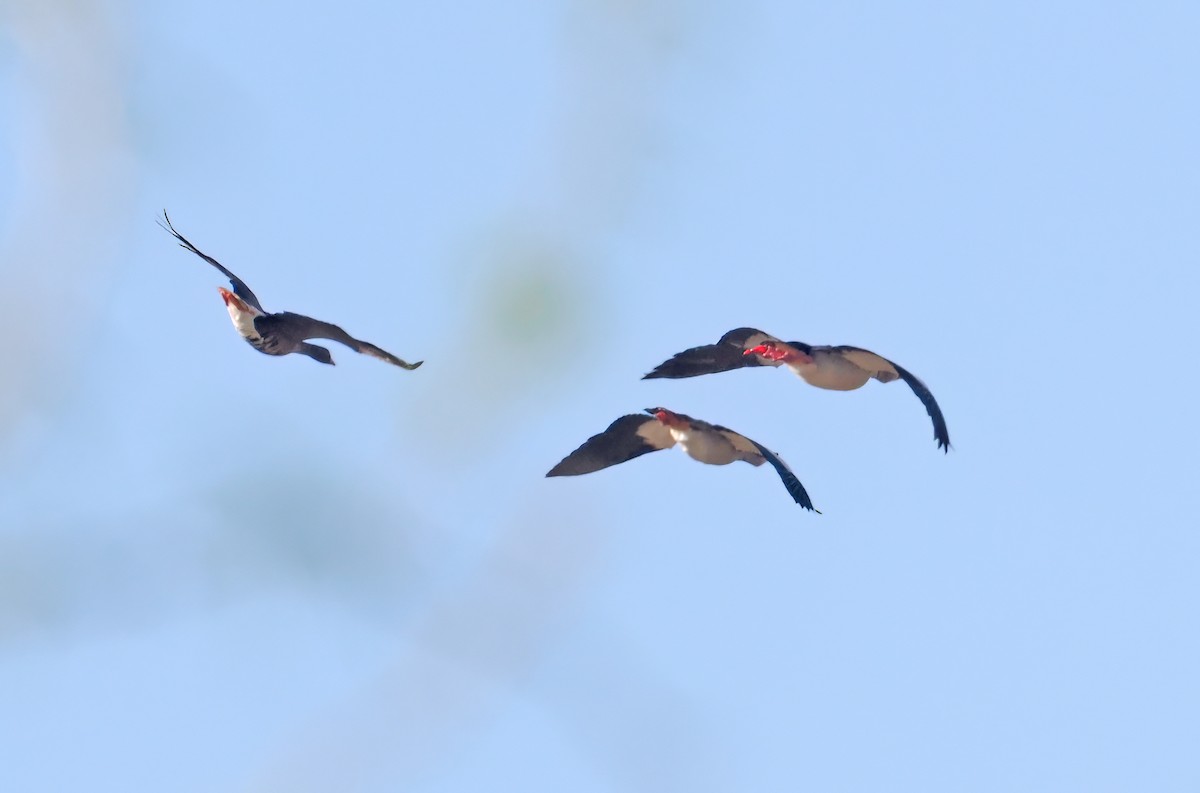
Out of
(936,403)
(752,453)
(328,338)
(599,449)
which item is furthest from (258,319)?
(936,403)

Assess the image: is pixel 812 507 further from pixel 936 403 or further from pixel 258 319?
pixel 258 319

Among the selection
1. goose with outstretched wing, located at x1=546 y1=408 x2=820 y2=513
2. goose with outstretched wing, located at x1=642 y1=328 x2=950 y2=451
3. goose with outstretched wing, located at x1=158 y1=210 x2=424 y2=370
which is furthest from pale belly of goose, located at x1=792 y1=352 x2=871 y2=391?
goose with outstretched wing, located at x1=158 y1=210 x2=424 y2=370

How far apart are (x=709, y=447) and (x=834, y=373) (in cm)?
243

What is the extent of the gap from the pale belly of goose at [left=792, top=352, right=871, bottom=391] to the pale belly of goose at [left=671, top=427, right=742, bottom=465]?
1748mm

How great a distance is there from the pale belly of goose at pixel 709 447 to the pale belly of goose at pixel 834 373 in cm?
175

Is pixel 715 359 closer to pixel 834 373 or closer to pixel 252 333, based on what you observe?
pixel 834 373

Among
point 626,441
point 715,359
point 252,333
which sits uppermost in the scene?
point 715,359

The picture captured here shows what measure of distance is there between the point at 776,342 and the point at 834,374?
3.44 ft

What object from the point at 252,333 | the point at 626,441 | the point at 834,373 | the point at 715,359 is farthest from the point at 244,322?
the point at 834,373

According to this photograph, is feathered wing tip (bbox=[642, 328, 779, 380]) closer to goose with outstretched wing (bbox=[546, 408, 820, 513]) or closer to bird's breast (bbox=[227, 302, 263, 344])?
goose with outstretched wing (bbox=[546, 408, 820, 513])

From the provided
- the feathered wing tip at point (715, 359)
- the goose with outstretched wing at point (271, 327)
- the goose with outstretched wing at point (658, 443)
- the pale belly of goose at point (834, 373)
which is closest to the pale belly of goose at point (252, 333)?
the goose with outstretched wing at point (271, 327)

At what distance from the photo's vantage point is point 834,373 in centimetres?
3209

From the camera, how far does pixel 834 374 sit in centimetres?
3209

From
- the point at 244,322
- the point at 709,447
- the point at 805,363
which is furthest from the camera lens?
the point at 805,363
